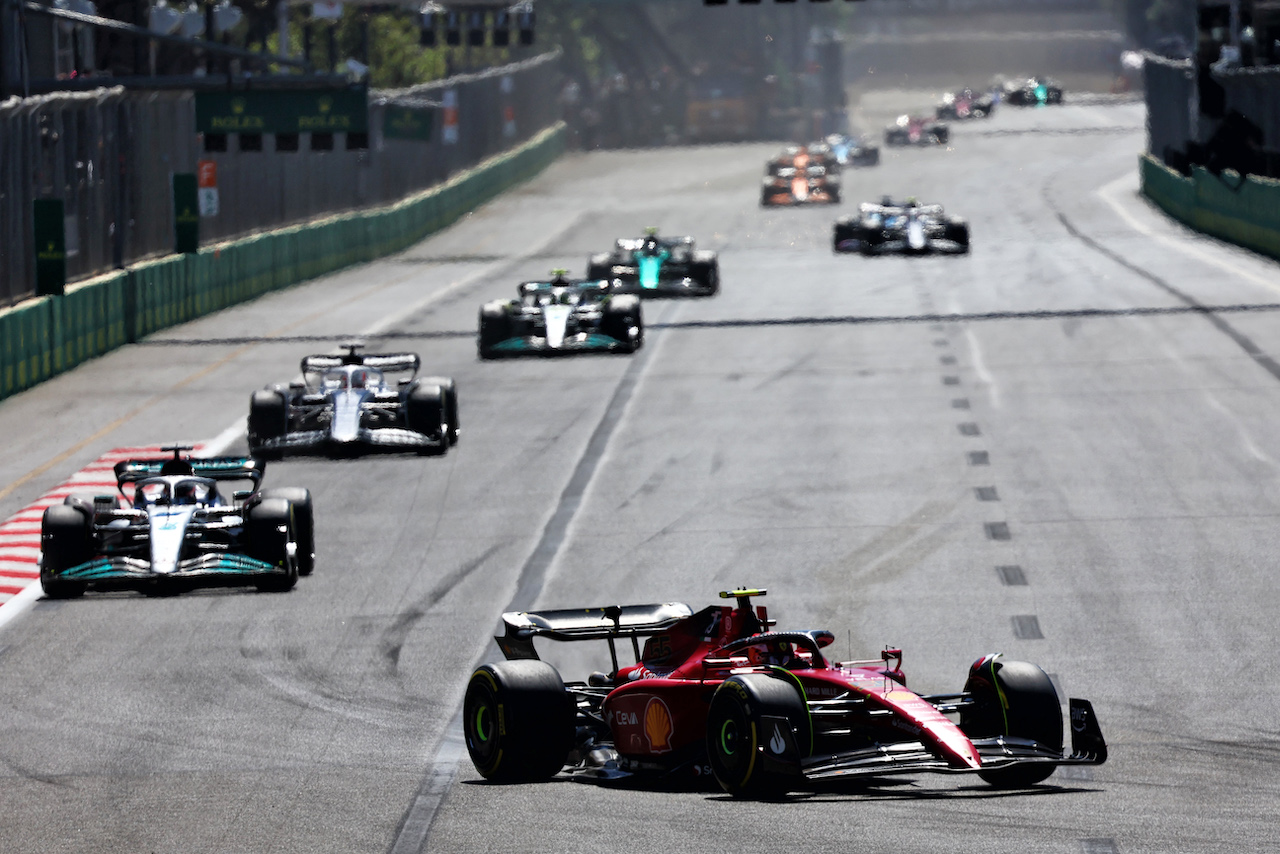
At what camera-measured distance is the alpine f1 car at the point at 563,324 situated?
3347 centimetres

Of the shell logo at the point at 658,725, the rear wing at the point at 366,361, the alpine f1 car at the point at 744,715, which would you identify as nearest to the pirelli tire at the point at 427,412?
the rear wing at the point at 366,361

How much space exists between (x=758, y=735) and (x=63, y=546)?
899cm

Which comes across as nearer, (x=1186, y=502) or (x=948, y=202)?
(x=1186, y=502)

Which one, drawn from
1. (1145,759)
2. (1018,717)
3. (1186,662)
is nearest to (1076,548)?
(1186,662)

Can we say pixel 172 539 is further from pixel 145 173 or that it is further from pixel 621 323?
pixel 145 173

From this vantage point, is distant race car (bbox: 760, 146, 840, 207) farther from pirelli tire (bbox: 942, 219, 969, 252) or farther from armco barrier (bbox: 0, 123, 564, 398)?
pirelli tire (bbox: 942, 219, 969, 252)

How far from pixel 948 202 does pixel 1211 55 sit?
18.4m

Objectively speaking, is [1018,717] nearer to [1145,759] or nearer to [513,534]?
[1145,759]

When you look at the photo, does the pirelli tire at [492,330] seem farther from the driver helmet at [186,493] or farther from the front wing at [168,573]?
the front wing at [168,573]

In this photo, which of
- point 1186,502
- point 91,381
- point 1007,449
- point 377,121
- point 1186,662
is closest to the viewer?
point 1186,662

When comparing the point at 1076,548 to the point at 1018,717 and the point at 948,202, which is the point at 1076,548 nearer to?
the point at 1018,717

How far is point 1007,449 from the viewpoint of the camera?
82.9ft

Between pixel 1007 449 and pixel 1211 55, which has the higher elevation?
A: pixel 1211 55

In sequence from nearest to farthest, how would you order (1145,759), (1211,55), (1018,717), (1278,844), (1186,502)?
1. (1278,844)
2. (1018,717)
3. (1145,759)
4. (1186,502)
5. (1211,55)
